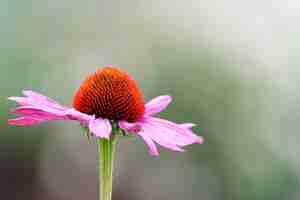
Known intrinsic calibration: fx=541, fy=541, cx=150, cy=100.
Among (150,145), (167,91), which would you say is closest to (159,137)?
(150,145)

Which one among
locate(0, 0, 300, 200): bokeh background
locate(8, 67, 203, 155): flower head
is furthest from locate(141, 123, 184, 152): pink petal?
locate(0, 0, 300, 200): bokeh background

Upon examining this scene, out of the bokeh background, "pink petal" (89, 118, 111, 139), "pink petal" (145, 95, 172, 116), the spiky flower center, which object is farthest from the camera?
the bokeh background

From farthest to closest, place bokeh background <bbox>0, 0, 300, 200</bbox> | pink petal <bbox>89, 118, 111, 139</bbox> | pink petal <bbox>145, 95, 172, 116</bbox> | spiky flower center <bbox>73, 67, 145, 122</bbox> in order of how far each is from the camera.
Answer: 1. bokeh background <bbox>0, 0, 300, 200</bbox>
2. pink petal <bbox>145, 95, 172, 116</bbox>
3. spiky flower center <bbox>73, 67, 145, 122</bbox>
4. pink petal <bbox>89, 118, 111, 139</bbox>

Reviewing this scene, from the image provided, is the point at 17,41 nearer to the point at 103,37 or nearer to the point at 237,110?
the point at 103,37

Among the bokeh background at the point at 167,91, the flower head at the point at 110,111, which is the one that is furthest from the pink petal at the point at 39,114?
the bokeh background at the point at 167,91

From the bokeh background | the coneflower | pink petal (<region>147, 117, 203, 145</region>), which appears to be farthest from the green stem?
the bokeh background

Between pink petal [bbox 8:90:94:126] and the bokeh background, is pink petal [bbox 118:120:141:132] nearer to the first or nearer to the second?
pink petal [bbox 8:90:94:126]

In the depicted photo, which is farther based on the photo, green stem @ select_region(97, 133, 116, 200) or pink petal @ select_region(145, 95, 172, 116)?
pink petal @ select_region(145, 95, 172, 116)

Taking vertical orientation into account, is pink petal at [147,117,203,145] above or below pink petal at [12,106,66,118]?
below

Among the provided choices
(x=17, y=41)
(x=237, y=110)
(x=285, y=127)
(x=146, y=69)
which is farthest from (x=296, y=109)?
(x=17, y=41)

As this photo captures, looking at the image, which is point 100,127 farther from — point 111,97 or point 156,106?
point 156,106
